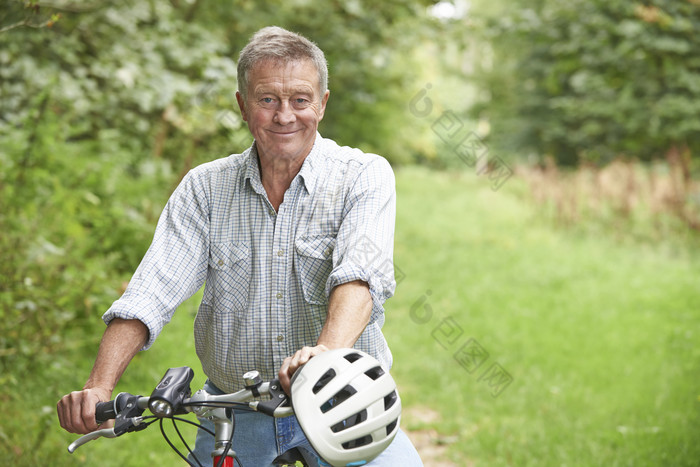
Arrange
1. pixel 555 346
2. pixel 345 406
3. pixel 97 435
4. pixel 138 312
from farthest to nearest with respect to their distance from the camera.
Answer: pixel 555 346 → pixel 138 312 → pixel 97 435 → pixel 345 406

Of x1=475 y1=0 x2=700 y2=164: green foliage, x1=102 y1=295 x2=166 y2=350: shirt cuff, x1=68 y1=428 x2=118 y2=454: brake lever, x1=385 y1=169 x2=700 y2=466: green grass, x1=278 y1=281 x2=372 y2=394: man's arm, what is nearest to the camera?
x1=68 y1=428 x2=118 y2=454: brake lever

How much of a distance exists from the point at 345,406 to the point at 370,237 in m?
0.71

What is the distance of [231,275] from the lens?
2355 millimetres

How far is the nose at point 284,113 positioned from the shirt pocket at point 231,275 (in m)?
0.42

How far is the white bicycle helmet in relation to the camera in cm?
158

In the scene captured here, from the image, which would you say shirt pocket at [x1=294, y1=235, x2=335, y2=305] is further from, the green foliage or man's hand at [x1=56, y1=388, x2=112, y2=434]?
the green foliage

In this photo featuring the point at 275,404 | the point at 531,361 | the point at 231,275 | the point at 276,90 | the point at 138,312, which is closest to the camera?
the point at 275,404

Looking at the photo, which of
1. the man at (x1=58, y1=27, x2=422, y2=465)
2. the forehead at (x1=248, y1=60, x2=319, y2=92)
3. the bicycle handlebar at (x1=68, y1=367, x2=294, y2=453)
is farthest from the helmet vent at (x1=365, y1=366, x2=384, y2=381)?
the forehead at (x1=248, y1=60, x2=319, y2=92)

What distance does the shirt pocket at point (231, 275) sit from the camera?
92.3 inches

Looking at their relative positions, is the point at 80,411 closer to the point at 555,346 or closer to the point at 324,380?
the point at 324,380

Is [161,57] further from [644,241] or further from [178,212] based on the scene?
[644,241]

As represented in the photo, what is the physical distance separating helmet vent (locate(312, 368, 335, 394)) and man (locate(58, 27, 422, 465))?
19.1 inches

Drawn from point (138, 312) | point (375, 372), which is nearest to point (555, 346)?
point (138, 312)

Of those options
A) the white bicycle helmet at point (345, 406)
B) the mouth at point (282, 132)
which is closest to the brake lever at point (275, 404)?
the white bicycle helmet at point (345, 406)
